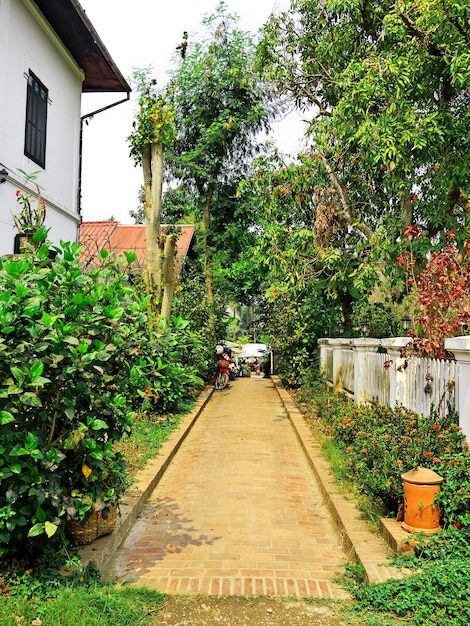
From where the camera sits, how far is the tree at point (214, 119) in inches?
830

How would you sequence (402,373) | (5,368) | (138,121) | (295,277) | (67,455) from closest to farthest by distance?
(5,368) → (67,455) → (402,373) → (138,121) → (295,277)

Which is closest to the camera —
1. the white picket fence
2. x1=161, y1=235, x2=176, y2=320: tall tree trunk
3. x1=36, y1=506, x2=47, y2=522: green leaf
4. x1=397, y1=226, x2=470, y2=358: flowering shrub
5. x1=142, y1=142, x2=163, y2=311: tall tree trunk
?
x1=36, y1=506, x2=47, y2=522: green leaf

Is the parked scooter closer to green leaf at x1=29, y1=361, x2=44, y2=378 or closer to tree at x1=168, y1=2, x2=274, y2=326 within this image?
tree at x1=168, y1=2, x2=274, y2=326

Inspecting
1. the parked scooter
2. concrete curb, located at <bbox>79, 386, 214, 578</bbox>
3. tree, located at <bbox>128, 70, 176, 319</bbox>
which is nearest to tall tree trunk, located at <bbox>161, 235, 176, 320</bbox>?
tree, located at <bbox>128, 70, 176, 319</bbox>

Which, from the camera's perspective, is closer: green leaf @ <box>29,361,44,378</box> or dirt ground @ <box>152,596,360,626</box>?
green leaf @ <box>29,361,44,378</box>

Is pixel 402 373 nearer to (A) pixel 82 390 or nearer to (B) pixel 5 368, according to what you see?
(A) pixel 82 390

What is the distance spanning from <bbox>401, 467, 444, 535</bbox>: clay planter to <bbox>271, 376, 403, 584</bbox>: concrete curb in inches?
13.2

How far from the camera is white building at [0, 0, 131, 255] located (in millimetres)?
8570

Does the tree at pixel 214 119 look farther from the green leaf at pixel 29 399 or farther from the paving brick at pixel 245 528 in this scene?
the green leaf at pixel 29 399

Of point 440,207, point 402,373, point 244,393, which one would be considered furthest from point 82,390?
point 244,393

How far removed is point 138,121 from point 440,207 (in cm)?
572

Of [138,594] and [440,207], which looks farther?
[440,207]

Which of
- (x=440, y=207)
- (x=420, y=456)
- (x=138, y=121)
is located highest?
(x=138, y=121)

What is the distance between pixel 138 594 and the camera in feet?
13.2
